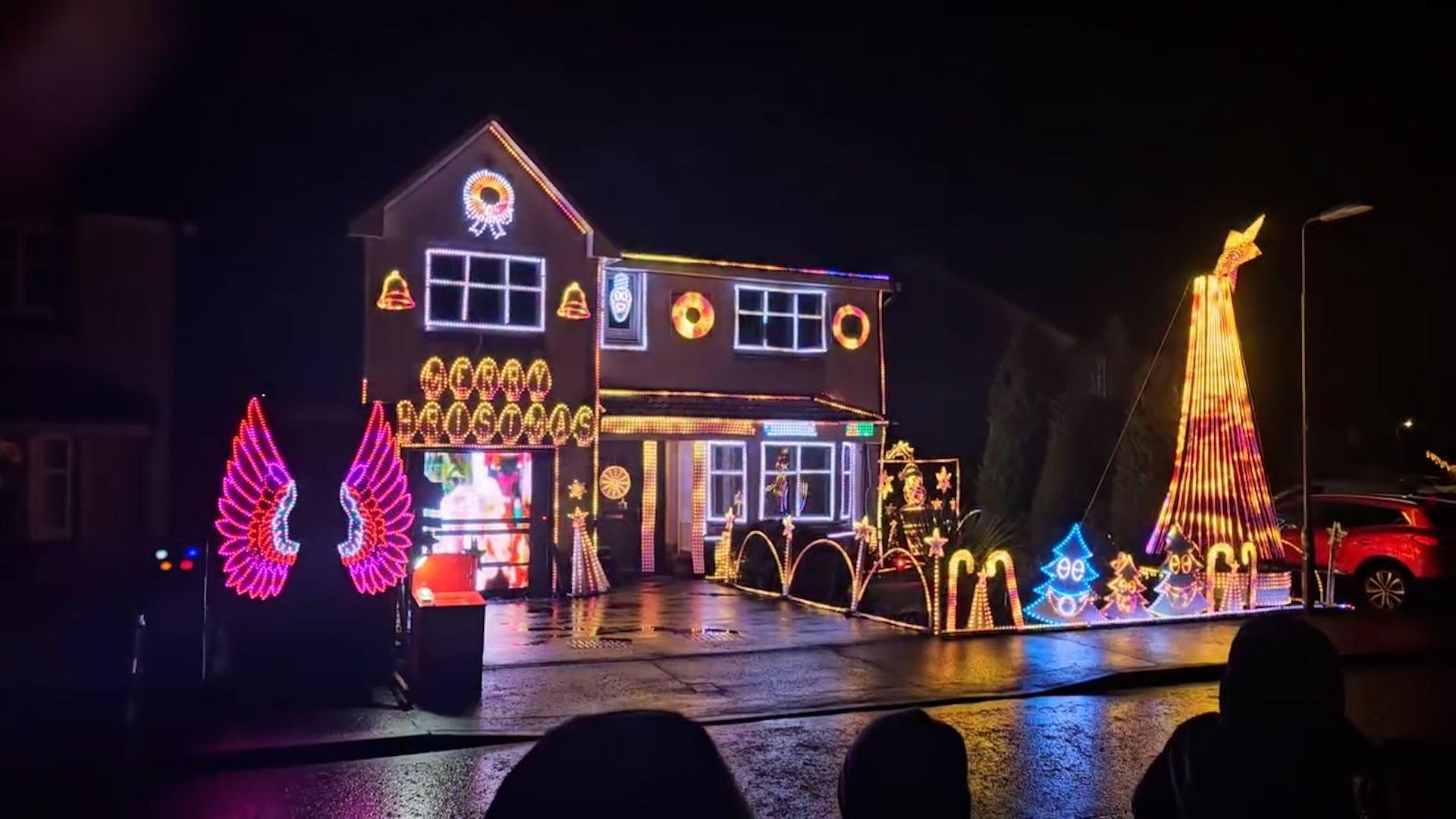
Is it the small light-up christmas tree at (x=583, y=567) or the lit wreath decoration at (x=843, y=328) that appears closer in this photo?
the small light-up christmas tree at (x=583, y=567)

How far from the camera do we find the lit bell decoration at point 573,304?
18.4 metres

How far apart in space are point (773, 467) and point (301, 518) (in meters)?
11.7

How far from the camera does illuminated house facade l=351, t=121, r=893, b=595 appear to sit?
17.4 metres

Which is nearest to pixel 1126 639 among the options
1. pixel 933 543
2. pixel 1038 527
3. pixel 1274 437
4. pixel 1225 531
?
pixel 933 543

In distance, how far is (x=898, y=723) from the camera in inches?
94.0

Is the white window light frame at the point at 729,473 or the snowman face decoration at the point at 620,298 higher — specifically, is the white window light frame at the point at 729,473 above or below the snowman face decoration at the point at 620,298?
below

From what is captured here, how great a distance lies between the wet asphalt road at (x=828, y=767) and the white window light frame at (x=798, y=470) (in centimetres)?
1060

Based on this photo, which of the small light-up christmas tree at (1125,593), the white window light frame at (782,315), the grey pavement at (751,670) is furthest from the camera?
the white window light frame at (782,315)

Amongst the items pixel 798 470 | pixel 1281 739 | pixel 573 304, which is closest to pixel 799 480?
pixel 798 470

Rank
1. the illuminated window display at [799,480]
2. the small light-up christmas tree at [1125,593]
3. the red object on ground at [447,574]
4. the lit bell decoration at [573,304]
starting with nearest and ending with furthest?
the red object on ground at [447,574] → the small light-up christmas tree at [1125,593] → the lit bell decoration at [573,304] → the illuminated window display at [799,480]

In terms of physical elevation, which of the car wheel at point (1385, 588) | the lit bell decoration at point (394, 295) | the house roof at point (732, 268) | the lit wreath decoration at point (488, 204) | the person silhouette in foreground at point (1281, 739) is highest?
the lit wreath decoration at point (488, 204)

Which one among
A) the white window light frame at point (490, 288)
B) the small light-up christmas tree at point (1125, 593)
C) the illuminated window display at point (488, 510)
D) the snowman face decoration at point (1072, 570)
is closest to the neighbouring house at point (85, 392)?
the white window light frame at point (490, 288)

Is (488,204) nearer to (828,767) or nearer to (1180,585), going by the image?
(1180,585)

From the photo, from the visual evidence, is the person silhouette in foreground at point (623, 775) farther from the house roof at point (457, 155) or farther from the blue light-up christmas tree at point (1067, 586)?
the house roof at point (457, 155)
